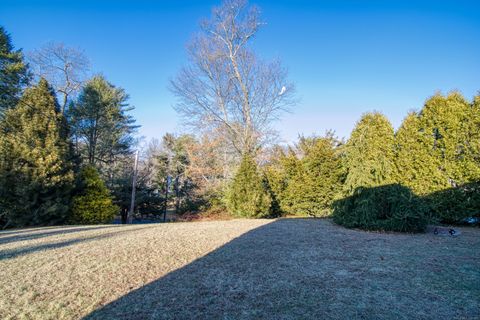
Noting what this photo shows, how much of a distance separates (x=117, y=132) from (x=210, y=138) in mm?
9894

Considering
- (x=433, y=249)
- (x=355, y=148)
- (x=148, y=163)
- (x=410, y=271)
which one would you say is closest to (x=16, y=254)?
(x=410, y=271)

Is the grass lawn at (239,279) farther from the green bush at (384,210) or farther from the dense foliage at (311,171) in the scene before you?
the dense foliage at (311,171)

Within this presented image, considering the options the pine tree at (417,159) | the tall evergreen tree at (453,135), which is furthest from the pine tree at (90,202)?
the tall evergreen tree at (453,135)

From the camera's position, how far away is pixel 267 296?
94.6 inches

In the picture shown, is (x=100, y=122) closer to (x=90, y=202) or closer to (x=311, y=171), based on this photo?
(x=90, y=202)

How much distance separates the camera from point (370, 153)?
315 inches

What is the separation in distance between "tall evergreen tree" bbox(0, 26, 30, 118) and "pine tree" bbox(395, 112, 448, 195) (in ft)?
59.7

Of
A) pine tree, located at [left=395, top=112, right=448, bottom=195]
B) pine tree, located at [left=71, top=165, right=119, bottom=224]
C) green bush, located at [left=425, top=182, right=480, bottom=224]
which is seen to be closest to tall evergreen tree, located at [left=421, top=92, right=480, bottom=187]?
pine tree, located at [left=395, top=112, right=448, bottom=195]

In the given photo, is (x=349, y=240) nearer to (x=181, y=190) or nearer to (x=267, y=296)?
(x=267, y=296)

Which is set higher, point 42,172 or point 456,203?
point 42,172

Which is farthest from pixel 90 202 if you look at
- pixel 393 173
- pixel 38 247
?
pixel 393 173

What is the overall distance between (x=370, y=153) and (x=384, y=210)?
2.50 metres

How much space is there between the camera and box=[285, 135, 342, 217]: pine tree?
9.66 m

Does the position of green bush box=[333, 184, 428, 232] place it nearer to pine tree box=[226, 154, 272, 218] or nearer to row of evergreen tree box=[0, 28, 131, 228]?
pine tree box=[226, 154, 272, 218]
